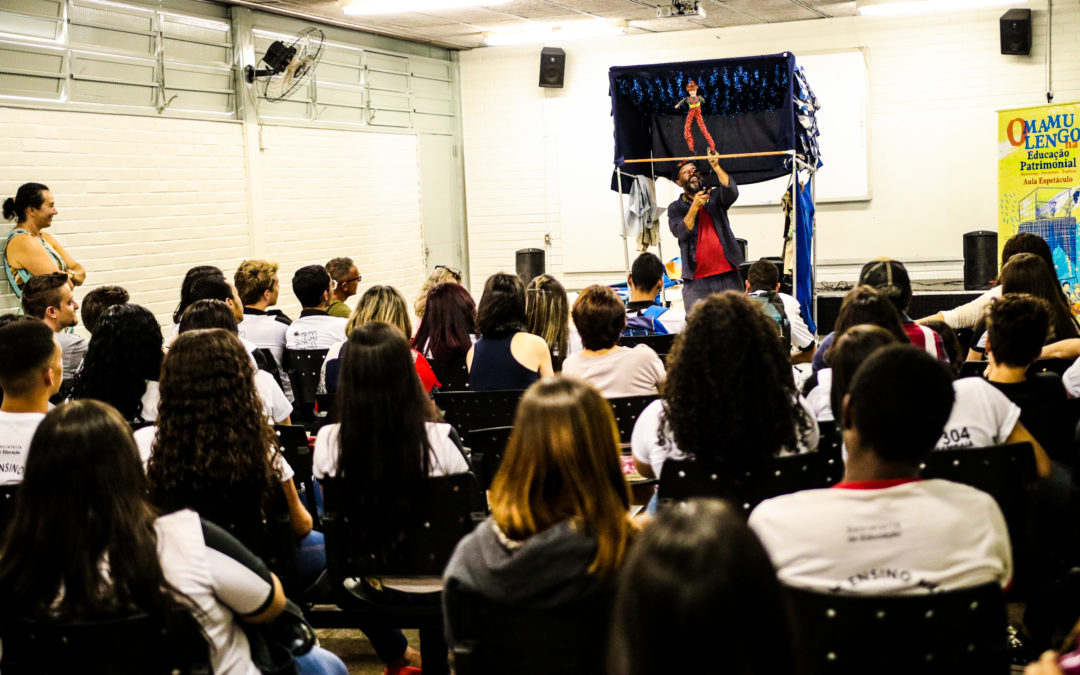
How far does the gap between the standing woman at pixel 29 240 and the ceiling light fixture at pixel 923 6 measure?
25.5ft

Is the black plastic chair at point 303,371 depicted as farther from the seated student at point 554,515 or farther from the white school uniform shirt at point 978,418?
the seated student at point 554,515

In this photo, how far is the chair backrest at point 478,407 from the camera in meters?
3.83

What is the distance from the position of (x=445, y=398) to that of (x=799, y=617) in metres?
2.29

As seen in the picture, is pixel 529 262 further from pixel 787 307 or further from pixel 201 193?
pixel 787 307

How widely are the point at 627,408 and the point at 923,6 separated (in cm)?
843

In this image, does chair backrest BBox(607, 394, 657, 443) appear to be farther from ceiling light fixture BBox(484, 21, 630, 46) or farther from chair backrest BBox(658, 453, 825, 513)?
ceiling light fixture BBox(484, 21, 630, 46)

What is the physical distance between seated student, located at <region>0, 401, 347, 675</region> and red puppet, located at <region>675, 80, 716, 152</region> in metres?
7.09

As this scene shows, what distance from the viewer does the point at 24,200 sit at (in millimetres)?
6422

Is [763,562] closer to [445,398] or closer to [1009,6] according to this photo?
[445,398]

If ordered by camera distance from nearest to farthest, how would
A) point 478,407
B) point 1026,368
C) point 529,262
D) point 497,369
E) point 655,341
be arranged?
1. point 1026,368
2. point 478,407
3. point 497,369
4. point 655,341
5. point 529,262

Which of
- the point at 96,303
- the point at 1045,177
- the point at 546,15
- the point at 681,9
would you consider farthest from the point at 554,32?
the point at 96,303

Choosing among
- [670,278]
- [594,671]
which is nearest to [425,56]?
[670,278]

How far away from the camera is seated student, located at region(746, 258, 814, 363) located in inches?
220

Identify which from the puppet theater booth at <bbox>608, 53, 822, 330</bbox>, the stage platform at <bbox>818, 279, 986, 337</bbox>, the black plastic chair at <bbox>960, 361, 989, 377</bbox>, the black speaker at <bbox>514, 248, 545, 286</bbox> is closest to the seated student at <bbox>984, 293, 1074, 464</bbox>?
the black plastic chair at <bbox>960, 361, 989, 377</bbox>
